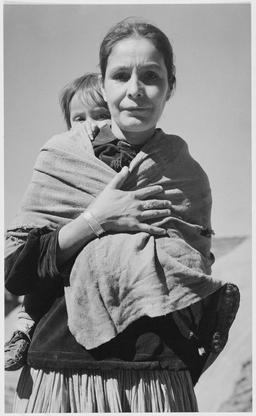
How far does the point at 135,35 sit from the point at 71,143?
0.33 m

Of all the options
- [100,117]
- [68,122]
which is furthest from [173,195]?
[68,122]

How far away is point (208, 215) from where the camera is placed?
1682 mm

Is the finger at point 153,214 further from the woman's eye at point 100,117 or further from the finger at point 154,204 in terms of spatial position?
the woman's eye at point 100,117

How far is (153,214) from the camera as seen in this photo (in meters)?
1.54

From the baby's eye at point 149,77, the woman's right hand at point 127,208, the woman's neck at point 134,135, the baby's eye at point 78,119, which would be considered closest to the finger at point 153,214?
the woman's right hand at point 127,208

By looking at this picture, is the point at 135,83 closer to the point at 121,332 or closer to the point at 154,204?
the point at 154,204

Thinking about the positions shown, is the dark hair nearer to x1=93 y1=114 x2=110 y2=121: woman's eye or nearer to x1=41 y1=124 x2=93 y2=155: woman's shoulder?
x1=93 y1=114 x2=110 y2=121: woman's eye

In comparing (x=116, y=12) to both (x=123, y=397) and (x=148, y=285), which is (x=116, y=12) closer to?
(x=148, y=285)

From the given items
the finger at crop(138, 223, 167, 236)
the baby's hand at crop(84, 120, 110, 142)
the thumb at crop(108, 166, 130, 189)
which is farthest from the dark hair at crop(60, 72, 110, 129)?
the finger at crop(138, 223, 167, 236)

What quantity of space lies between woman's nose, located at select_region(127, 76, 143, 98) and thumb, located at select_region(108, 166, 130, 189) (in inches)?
7.7

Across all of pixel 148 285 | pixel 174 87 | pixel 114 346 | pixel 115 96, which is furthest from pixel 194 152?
pixel 114 346

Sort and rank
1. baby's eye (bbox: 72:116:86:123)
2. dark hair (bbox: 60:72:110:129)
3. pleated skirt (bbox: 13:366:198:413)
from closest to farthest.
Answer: pleated skirt (bbox: 13:366:198:413)
dark hair (bbox: 60:72:110:129)
baby's eye (bbox: 72:116:86:123)

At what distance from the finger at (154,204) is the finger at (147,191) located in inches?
0.7

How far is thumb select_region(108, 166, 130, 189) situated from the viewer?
1546mm
